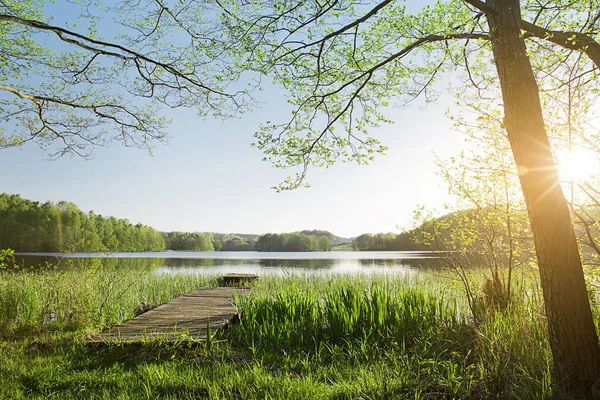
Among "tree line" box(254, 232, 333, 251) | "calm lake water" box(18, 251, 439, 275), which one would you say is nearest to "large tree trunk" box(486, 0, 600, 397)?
"calm lake water" box(18, 251, 439, 275)

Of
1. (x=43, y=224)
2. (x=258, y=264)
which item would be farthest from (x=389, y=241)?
(x=43, y=224)

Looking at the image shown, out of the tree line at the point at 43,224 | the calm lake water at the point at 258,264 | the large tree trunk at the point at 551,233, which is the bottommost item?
the calm lake water at the point at 258,264

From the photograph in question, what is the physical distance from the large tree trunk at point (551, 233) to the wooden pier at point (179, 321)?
3688 mm

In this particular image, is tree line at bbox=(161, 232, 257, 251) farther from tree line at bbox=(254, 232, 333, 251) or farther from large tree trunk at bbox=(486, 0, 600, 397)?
large tree trunk at bbox=(486, 0, 600, 397)

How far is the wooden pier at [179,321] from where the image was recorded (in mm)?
4910

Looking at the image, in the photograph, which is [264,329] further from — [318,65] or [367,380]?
[318,65]

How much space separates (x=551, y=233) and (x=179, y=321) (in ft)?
16.8

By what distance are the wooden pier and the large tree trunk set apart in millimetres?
3688

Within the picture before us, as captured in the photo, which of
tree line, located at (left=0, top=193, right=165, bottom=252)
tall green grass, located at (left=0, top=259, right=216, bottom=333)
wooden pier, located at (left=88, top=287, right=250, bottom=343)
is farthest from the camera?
tree line, located at (left=0, top=193, right=165, bottom=252)

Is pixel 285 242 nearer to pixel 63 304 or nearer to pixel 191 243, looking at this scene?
pixel 191 243

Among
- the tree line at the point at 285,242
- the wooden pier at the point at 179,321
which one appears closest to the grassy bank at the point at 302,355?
the wooden pier at the point at 179,321

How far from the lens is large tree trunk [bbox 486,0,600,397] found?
119 inches

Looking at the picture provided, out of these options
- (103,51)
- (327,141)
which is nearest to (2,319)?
(103,51)

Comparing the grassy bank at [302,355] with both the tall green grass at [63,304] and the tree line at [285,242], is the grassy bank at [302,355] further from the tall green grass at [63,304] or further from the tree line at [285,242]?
the tree line at [285,242]
